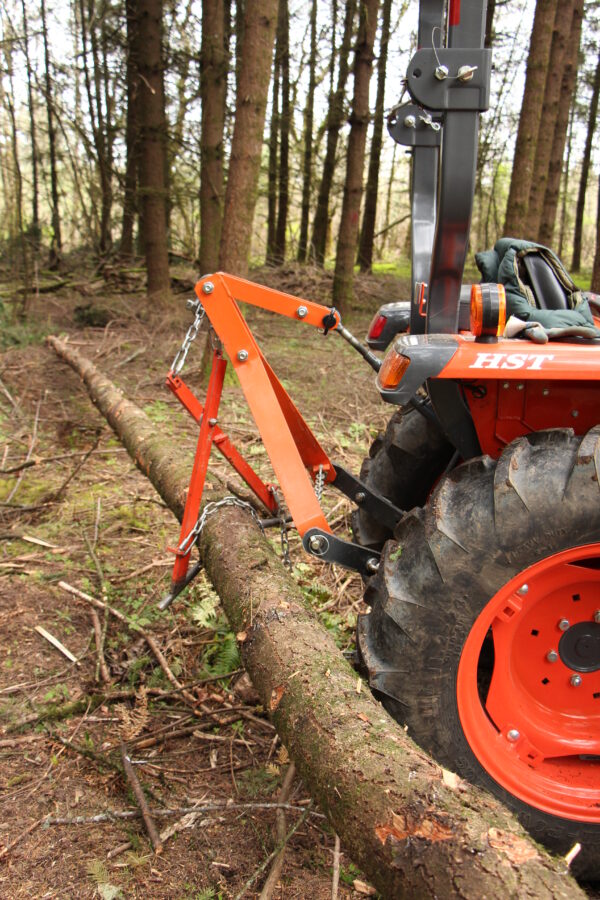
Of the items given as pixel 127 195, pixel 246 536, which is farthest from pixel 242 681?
pixel 127 195

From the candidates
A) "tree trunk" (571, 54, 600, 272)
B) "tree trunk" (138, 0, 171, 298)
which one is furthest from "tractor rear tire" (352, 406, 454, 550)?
"tree trunk" (571, 54, 600, 272)

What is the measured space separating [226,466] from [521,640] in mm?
3525

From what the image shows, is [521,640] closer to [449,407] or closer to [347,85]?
[449,407]

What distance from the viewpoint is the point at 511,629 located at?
2.29m

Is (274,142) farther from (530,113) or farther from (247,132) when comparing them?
(247,132)

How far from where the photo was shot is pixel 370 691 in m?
2.17

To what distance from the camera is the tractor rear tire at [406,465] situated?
3.40m

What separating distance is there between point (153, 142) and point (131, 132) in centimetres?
445

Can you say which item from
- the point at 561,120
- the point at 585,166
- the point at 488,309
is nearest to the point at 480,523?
the point at 488,309

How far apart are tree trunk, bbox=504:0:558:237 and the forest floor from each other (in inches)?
179

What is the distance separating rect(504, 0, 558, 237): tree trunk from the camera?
904 cm

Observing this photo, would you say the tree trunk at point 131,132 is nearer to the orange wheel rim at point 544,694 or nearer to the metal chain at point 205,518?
the metal chain at point 205,518

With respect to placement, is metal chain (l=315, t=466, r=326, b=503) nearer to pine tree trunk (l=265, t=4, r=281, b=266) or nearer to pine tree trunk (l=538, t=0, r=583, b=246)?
pine tree trunk (l=538, t=0, r=583, b=246)

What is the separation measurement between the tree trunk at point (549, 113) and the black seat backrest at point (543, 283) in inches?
329
